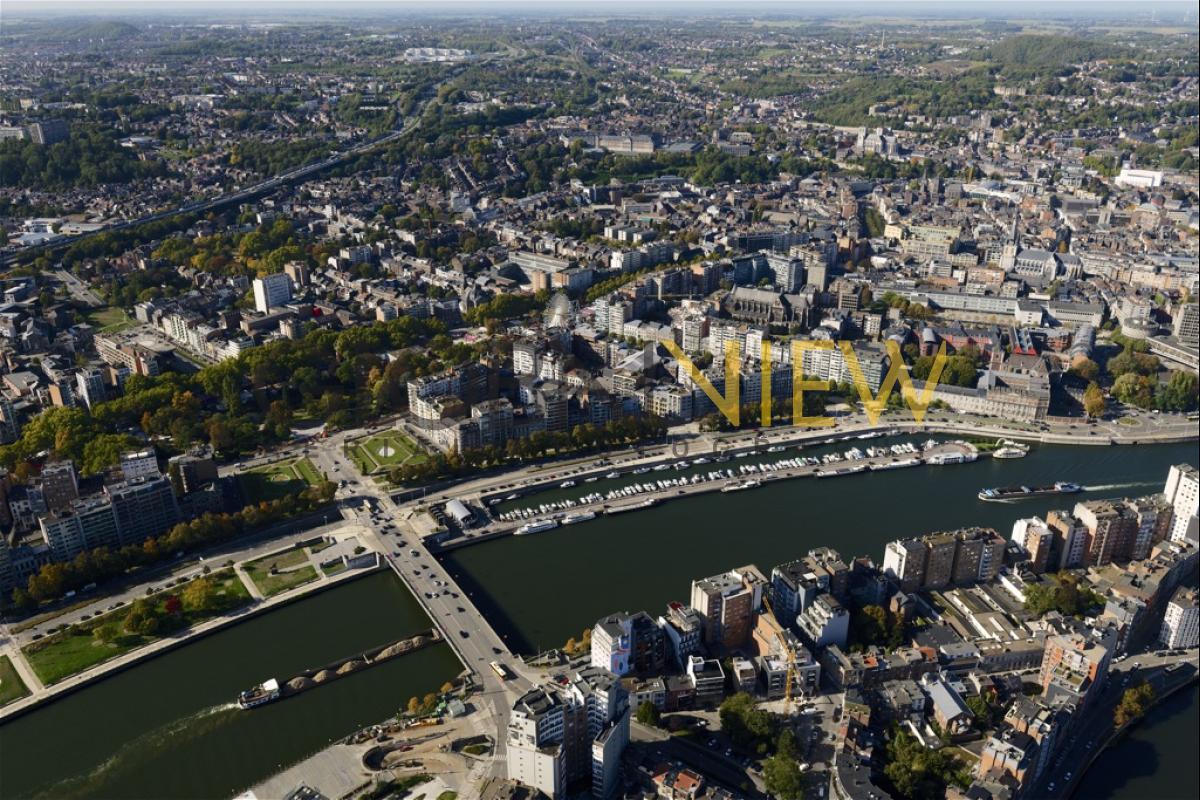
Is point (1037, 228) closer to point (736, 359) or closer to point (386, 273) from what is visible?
point (736, 359)

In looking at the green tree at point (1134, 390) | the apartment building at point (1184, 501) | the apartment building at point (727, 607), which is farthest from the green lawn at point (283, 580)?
the green tree at point (1134, 390)

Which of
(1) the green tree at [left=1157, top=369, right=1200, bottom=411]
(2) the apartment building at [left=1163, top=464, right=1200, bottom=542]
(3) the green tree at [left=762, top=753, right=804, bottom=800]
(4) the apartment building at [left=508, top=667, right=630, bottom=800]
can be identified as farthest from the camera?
(1) the green tree at [left=1157, top=369, right=1200, bottom=411]

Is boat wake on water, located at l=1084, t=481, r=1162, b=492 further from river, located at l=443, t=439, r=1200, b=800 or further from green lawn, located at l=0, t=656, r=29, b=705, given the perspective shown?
green lawn, located at l=0, t=656, r=29, b=705

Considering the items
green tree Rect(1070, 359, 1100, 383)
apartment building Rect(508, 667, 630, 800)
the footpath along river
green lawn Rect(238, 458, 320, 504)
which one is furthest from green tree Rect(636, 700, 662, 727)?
green tree Rect(1070, 359, 1100, 383)

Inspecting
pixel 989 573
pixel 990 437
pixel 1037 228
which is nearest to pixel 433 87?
pixel 1037 228

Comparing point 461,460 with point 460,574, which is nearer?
point 460,574

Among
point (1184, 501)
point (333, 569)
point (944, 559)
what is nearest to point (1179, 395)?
point (1184, 501)
